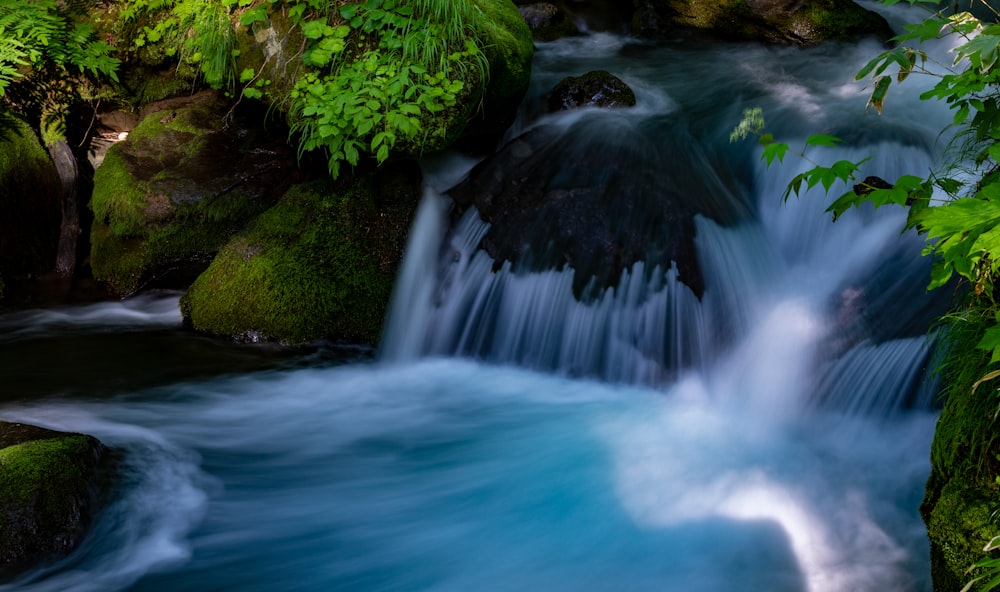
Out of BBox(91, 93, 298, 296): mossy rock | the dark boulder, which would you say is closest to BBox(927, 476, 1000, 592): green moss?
the dark boulder

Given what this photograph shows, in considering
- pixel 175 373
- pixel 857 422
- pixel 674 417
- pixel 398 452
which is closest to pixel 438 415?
pixel 398 452

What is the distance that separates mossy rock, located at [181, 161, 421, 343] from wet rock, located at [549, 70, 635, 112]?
4.50 ft

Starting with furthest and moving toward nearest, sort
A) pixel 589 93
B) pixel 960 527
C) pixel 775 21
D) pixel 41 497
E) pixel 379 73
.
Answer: pixel 775 21
pixel 589 93
pixel 379 73
pixel 41 497
pixel 960 527

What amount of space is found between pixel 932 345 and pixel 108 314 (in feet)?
16.9

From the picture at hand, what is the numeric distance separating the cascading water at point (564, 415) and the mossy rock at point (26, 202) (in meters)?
0.67

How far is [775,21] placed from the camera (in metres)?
8.04

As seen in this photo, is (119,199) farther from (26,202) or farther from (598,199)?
(598,199)

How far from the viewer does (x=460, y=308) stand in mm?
5480

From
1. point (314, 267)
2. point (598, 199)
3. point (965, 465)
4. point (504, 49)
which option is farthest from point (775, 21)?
point (965, 465)

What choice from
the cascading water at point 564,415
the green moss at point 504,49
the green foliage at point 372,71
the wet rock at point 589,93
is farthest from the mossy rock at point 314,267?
the wet rock at point 589,93

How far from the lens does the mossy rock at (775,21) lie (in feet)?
26.1

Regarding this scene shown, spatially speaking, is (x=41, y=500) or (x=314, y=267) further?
(x=314, y=267)

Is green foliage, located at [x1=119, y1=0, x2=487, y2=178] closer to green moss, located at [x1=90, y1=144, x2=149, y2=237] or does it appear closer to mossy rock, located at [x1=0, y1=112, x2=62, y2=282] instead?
green moss, located at [x1=90, y1=144, x2=149, y2=237]

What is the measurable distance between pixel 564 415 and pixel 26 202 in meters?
4.36
